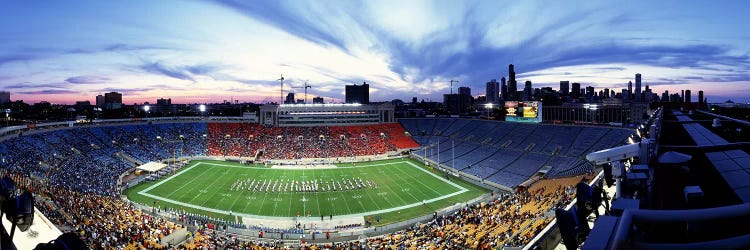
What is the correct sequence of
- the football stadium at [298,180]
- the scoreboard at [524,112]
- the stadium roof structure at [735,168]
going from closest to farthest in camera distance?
the stadium roof structure at [735,168] → the football stadium at [298,180] → the scoreboard at [524,112]

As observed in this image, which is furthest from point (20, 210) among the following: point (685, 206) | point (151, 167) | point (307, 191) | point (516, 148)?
point (516, 148)

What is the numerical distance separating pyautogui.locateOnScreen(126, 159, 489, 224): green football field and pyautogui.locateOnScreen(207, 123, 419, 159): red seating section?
913 centimetres

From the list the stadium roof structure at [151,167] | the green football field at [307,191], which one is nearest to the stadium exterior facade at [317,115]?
the green football field at [307,191]

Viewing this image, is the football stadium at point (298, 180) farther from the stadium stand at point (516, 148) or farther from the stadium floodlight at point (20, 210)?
the stadium floodlight at point (20, 210)

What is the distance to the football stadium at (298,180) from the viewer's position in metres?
26.0

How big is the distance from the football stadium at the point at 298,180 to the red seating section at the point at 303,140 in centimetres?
33

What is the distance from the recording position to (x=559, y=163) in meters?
45.7

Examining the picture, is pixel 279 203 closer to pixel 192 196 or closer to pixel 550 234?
pixel 192 196

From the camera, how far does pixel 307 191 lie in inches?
1677

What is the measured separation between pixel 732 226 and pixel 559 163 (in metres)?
44.5

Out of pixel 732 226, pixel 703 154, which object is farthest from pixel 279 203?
pixel 732 226

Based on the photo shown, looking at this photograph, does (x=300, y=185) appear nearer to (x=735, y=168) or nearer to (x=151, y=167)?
(x=151, y=167)

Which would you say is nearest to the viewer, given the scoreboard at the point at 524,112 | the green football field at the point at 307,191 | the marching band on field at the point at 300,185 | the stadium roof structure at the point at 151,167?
the green football field at the point at 307,191

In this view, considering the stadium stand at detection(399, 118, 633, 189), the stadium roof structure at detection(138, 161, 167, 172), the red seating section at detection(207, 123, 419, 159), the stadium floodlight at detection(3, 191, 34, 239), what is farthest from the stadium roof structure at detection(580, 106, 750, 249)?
the red seating section at detection(207, 123, 419, 159)
